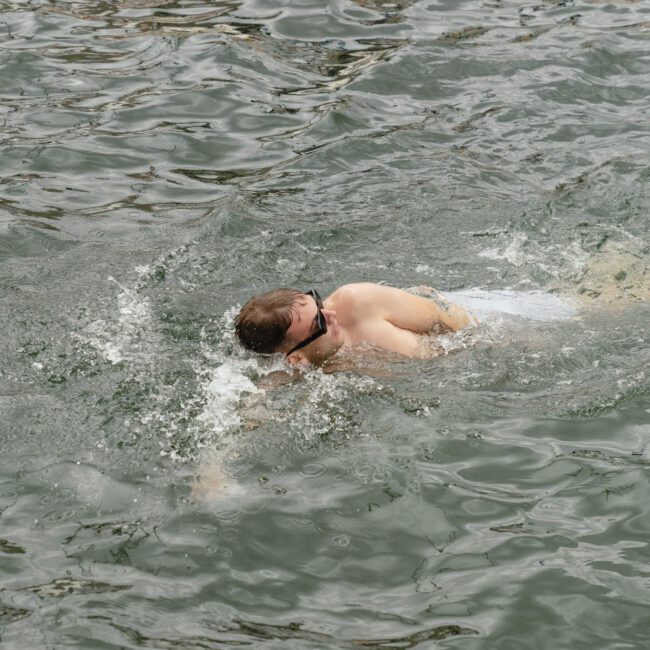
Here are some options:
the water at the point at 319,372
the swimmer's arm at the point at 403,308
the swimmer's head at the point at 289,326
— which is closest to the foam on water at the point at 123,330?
the water at the point at 319,372

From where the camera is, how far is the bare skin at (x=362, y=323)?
20.9 ft

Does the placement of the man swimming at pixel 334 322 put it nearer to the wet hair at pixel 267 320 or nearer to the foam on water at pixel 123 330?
the wet hair at pixel 267 320

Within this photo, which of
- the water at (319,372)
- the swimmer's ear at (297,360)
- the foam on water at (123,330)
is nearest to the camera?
the water at (319,372)

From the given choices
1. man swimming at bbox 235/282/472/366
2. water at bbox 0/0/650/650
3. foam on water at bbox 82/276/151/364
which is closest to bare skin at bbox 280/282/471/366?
man swimming at bbox 235/282/472/366

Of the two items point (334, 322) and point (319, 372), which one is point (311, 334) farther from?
point (319, 372)

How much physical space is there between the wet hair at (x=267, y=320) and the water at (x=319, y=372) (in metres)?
0.20

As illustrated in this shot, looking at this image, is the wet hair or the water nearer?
the water

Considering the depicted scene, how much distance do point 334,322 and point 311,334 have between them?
186 millimetres

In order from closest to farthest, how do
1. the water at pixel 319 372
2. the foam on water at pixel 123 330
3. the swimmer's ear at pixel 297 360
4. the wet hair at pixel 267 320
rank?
the water at pixel 319 372, the wet hair at pixel 267 320, the swimmer's ear at pixel 297 360, the foam on water at pixel 123 330

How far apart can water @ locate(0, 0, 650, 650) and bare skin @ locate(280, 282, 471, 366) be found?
161mm

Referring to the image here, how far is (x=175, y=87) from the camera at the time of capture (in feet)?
38.1

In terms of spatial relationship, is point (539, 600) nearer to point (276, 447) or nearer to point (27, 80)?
point (276, 447)

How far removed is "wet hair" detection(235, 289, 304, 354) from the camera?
6289 mm

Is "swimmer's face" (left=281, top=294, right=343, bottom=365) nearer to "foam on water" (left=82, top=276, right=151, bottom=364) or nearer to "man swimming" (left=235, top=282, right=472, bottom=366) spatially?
"man swimming" (left=235, top=282, right=472, bottom=366)
